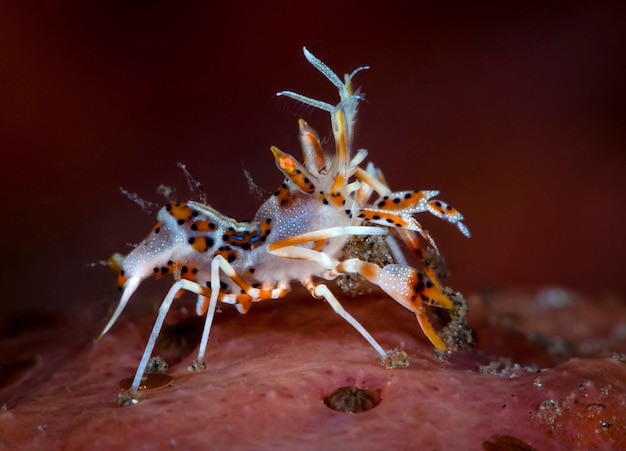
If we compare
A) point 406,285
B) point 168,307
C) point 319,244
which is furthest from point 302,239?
point 168,307

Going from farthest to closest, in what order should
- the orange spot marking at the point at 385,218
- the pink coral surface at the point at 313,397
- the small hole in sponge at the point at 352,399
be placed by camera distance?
the orange spot marking at the point at 385,218 → the small hole in sponge at the point at 352,399 → the pink coral surface at the point at 313,397

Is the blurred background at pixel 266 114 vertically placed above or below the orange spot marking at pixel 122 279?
above

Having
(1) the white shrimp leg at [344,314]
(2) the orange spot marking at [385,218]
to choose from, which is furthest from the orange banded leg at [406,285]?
(2) the orange spot marking at [385,218]

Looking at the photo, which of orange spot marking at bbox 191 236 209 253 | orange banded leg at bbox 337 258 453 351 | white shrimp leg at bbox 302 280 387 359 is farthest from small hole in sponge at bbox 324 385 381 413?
orange spot marking at bbox 191 236 209 253

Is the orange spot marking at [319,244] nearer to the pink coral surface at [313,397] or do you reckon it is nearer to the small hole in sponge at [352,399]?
the pink coral surface at [313,397]

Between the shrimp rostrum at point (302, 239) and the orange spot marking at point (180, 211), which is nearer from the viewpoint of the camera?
the shrimp rostrum at point (302, 239)

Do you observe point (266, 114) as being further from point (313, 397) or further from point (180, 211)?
point (313, 397)

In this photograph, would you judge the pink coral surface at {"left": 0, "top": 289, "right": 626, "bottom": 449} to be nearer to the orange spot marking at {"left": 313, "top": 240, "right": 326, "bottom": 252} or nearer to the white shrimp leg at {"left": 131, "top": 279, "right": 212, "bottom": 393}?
the white shrimp leg at {"left": 131, "top": 279, "right": 212, "bottom": 393}
